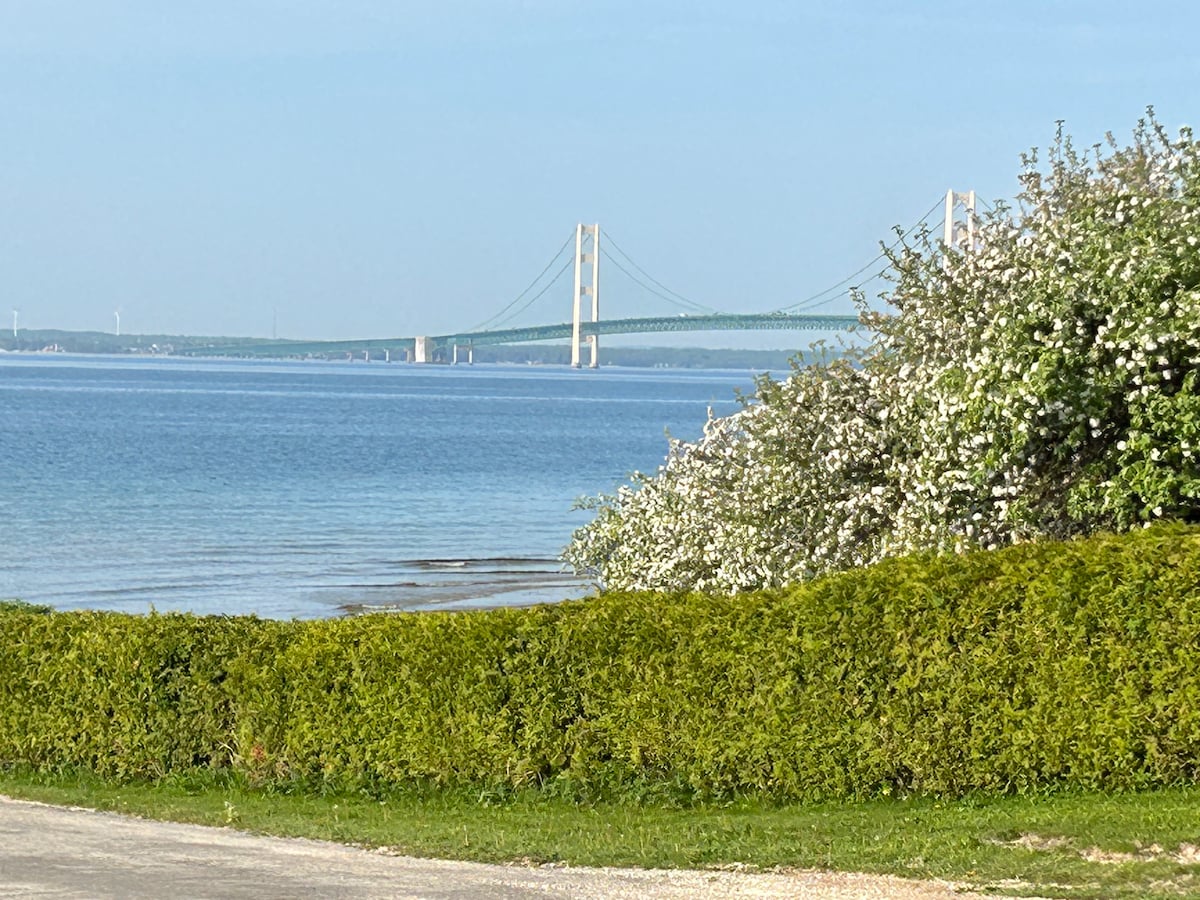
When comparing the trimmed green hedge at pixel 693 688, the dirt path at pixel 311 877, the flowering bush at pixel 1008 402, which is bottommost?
the dirt path at pixel 311 877

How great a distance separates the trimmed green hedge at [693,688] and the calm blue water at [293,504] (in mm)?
9749

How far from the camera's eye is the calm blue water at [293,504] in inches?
1372

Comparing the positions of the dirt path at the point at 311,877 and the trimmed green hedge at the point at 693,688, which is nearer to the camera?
the dirt path at the point at 311,877

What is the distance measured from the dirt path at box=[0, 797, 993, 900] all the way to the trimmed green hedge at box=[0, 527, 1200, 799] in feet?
6.53

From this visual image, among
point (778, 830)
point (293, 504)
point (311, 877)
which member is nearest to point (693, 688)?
point (778, 830)

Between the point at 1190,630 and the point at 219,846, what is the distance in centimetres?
630

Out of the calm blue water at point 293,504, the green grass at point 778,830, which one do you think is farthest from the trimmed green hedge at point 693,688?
the calm blue water at point 293,504

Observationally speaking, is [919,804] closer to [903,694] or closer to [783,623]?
[903,694]

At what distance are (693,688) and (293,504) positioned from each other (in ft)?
146

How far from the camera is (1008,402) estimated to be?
1352 cm

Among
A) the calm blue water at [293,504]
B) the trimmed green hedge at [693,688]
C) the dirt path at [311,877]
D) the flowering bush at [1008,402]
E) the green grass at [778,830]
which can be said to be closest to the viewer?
the dirt path at [311,877]

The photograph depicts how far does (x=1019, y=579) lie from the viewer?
11312 mm

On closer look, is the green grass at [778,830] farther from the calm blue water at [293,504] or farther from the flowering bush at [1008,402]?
the calm blue water at [293,504]

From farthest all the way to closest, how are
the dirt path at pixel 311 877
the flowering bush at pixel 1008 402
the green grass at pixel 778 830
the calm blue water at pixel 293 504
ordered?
1. the calm blue water at pixel 293 504
2. the flowering bush at pixel 1008 402
3. the green grass at pixel 778 830
4. the dirt path at pixel 311 877
